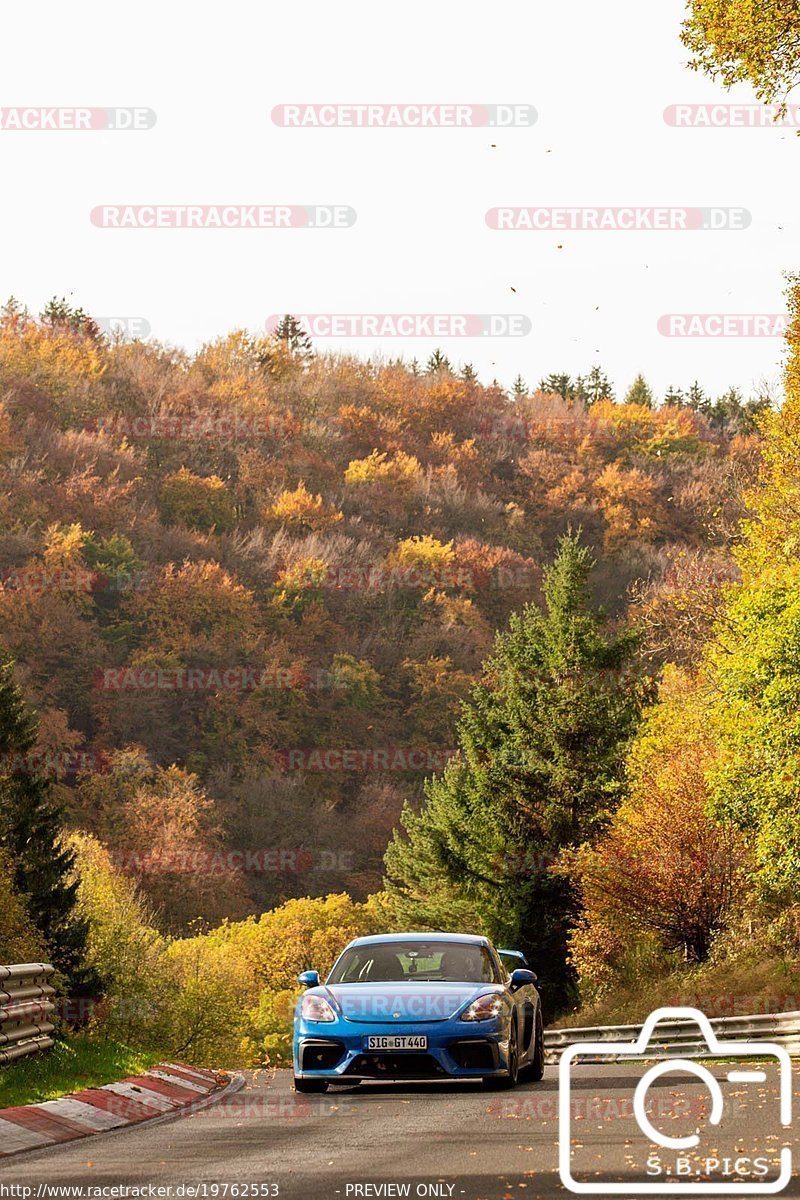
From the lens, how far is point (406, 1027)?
13.8m

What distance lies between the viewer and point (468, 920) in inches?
2333

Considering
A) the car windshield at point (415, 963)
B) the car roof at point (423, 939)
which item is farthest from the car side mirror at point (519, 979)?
the car roof at point (423, 939)

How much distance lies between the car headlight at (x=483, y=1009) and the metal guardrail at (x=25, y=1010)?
3.96 meters

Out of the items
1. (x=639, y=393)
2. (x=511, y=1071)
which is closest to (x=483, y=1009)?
(x=511, y=1071)

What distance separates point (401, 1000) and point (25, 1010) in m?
3.48

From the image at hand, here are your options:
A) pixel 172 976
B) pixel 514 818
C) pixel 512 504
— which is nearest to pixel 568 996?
pixel 514 818

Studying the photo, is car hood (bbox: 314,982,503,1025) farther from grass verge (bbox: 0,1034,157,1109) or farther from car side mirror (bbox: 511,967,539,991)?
grass verge (bbox: 0,1034,157,1109)

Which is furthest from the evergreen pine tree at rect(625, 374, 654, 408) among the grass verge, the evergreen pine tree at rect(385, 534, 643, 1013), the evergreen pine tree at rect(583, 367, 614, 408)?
the grass verge

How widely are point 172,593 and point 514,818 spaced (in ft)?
224

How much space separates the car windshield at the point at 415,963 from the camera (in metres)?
15.0

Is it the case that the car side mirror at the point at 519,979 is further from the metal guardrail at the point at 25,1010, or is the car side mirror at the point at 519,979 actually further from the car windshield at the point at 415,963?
the metal guardrail at the point at 25,1010

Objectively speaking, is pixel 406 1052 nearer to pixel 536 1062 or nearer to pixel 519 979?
pixel 519 979

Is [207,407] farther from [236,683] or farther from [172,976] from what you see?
[172,976]

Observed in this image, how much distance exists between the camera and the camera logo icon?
835 centimetres
